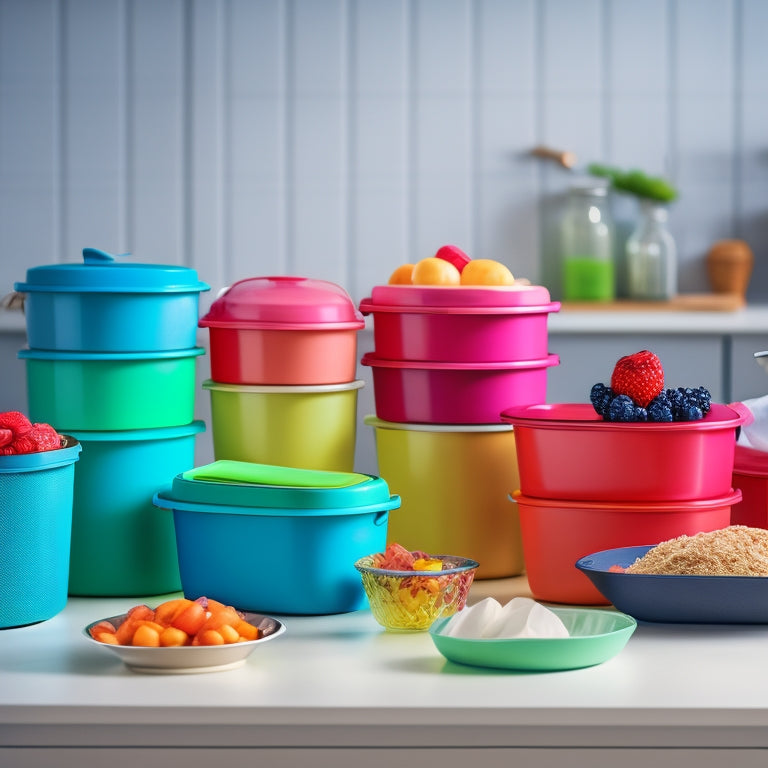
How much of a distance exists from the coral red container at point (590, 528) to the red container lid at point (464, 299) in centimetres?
24

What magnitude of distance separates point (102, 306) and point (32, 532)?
28 cm

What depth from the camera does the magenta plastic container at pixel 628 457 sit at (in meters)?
1.15

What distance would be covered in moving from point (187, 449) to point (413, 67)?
214 cm

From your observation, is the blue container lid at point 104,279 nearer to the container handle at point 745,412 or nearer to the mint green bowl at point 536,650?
the mint green bowl at point 536,650

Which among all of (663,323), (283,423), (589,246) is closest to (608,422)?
(283,423)

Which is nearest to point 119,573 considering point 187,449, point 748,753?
point 187,449

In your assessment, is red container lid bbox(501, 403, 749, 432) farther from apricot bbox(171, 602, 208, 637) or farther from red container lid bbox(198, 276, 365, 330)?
apricot bbox(171, 602, 208, 637)

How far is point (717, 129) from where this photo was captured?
→ 3.20 m

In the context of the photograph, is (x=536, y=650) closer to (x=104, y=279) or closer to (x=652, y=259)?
(x=104, y=279)

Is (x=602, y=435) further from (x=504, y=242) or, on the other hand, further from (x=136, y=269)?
(x=504, y=242)

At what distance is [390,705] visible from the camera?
0.83 meters

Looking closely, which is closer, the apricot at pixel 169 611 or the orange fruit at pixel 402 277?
the apricot at pixel 169 611

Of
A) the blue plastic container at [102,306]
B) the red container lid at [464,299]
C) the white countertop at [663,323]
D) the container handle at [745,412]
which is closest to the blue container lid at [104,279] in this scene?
the blue plastic container at [102,306]

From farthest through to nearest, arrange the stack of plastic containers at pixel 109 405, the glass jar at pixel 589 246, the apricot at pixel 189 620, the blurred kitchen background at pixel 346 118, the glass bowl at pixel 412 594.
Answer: the blurred kitchen background at pixel 346 118, the glass jar at pixel 589 246, the stack of plastic containers at pixel 109 405, the glass bowl at pixel 412 594, the apricot at pixel 189 620
